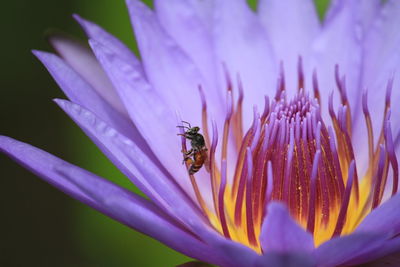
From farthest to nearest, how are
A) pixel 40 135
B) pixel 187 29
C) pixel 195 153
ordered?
pixel 40 135 → pixel 187 29 → pixel 195 153

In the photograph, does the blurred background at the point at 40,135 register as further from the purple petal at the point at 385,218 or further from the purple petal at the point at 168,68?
the purple petal at the point at 385,218

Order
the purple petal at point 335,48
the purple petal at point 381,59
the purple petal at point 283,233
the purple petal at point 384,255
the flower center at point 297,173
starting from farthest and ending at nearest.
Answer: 1. the purple petal at point 335,48
2. the purple petal at point 381,59
3. the flower center at point 297,173
4. the purple petal at point 384,255
5. the purple petal at point 283,233

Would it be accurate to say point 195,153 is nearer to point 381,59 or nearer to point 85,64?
point 85,64

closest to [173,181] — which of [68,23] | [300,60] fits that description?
[300,60]

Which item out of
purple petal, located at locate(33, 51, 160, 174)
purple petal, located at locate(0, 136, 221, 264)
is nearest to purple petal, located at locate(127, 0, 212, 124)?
purple petal, located at locate(33, 51, 160, 174)

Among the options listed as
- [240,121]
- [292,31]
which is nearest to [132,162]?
[240,121]

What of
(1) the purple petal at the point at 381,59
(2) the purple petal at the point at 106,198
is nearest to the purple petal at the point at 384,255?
(2) the purple petal at the point at 106,198
